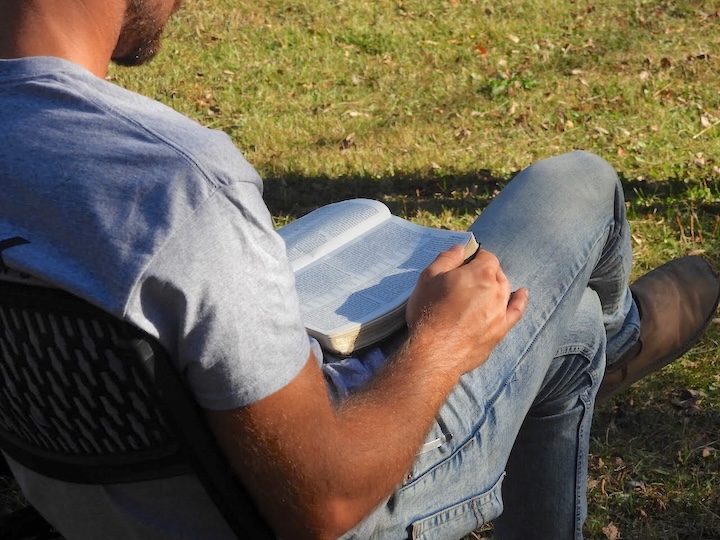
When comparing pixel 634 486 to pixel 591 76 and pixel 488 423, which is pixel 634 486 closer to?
pixel 488 423

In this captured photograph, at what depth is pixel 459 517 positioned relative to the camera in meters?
1.65

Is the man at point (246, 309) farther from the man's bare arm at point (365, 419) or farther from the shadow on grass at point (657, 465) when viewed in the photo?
the shadow on grass at point (657, 465)

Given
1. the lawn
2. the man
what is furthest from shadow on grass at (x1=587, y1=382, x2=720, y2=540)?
the man

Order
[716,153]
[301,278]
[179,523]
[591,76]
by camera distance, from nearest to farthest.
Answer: [179,523] → [301,278] → [716,153] → [591,76]

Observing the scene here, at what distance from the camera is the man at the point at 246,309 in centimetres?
112

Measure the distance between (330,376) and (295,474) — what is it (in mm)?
326

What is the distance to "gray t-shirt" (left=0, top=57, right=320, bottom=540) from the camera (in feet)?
3.66

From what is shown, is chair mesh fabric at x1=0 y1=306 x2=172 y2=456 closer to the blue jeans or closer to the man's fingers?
the blue jeans

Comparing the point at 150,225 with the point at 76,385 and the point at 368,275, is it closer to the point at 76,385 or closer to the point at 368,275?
the point at 76,385

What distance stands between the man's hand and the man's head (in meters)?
0.60

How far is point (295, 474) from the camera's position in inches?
49.8

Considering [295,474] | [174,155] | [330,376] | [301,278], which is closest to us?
[174,155]

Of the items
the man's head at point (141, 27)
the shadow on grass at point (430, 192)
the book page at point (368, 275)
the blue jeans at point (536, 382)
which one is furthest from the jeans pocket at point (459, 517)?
the shadow on grass at point (430, 192)

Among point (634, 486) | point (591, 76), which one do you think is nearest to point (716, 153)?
point (591, 76)
